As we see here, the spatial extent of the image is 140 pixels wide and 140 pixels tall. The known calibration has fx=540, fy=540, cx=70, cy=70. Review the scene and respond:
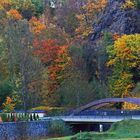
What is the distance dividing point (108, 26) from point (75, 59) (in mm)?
13926

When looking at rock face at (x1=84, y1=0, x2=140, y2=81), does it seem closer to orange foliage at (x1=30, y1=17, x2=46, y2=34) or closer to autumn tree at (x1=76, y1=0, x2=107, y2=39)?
autumn tree at (x1=76, y1=0, x2=107, y2=39)

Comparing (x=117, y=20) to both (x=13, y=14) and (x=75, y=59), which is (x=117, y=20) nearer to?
(x=75, y=59)

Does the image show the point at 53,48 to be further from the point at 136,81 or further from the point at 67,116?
the point at 67,116

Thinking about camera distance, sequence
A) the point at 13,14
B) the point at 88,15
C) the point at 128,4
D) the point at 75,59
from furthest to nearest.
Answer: the point at 13,14 → the point at 88,15 → the point at 128,4 → the point at 75,59

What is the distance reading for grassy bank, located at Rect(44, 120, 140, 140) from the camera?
52.2m

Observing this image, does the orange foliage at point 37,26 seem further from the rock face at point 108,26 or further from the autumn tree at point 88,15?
the rock face at point 108,26

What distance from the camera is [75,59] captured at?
289 ft

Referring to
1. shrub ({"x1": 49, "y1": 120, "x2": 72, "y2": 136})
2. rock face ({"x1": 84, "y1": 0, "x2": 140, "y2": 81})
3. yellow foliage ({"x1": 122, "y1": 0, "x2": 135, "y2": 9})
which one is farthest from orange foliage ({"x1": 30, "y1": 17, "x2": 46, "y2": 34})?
shrub ({"x1": 49, "y1": 120, "x2": 72, "y2": 136})

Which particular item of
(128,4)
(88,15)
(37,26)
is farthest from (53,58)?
(88,15)

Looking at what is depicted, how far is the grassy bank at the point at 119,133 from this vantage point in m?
52.2

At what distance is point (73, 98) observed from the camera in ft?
266

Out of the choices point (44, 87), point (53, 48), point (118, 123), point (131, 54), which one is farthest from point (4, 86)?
point (118, 123)

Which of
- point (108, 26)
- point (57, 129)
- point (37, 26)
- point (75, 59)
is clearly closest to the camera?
point (57, 129)

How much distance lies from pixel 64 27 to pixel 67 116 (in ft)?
145
